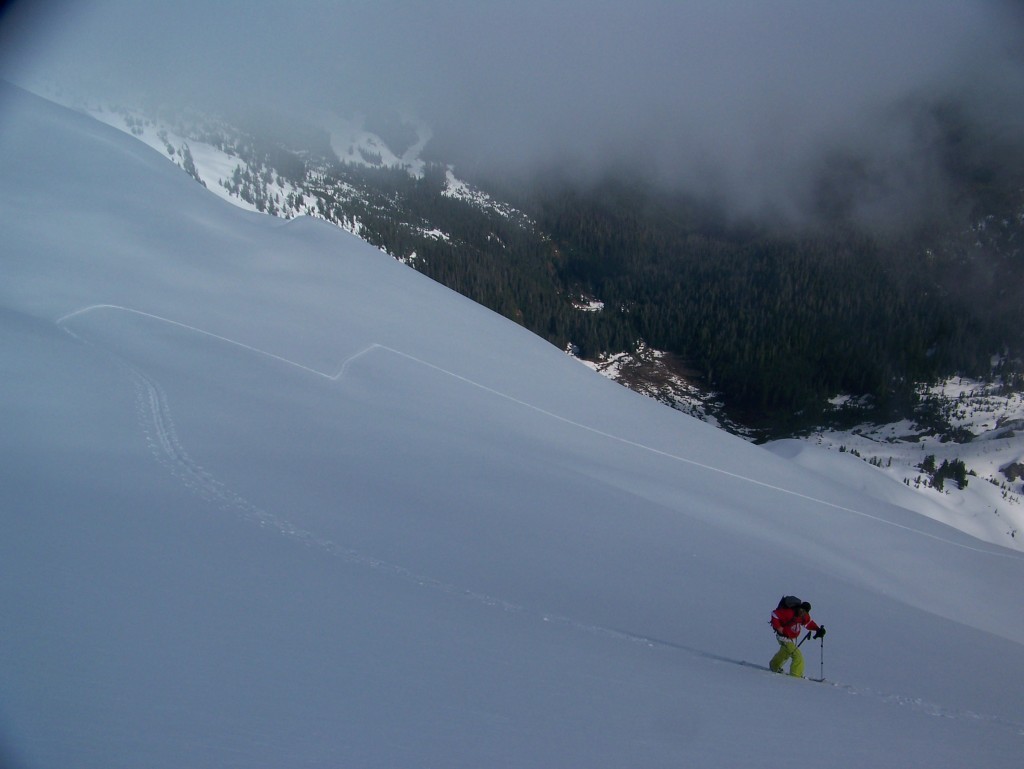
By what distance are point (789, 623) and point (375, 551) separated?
4.09 meters

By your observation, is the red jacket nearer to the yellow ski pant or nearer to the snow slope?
the yellow ski pant

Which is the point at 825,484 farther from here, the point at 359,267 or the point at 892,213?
the point at 892,213

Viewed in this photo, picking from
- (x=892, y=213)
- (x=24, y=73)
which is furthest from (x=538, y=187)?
(x=24, y=73)

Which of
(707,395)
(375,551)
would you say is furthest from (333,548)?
(707,395)

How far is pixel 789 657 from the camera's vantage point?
6707 mm

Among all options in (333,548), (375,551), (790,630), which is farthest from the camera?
(790,630)

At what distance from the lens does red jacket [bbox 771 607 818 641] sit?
21.8 ft

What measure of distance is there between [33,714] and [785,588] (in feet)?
30.2

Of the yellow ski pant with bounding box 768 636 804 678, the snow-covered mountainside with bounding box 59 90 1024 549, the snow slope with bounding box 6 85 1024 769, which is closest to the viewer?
the snow slope with bounding box 6 85 1024 769

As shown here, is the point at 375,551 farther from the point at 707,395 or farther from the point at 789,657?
the point at 707,395

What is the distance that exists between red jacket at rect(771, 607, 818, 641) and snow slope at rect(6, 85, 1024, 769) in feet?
1.51

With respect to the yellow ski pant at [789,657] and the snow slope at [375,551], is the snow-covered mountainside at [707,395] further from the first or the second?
the yellow ski pant at [789,657]

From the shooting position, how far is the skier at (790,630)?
6594 mm

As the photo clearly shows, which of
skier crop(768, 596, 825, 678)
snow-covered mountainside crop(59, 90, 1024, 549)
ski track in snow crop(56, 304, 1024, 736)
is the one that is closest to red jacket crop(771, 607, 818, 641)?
skier crop(768, 596, 825, 678)
